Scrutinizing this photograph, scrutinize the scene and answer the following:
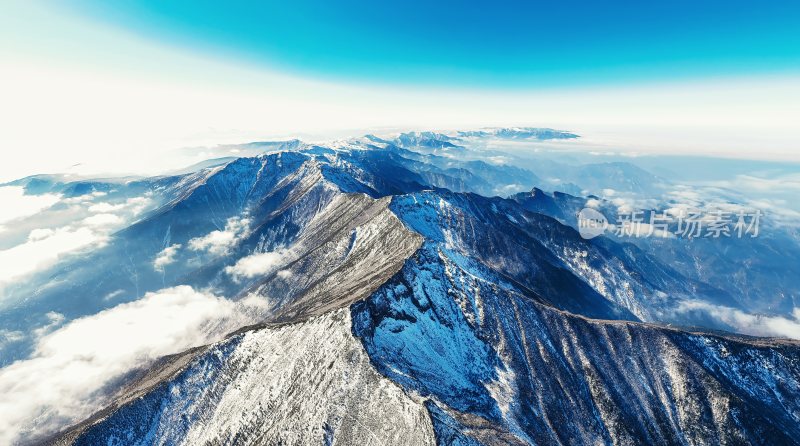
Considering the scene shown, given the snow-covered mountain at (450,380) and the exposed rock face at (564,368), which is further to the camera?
the exposed rock face at (564,368)

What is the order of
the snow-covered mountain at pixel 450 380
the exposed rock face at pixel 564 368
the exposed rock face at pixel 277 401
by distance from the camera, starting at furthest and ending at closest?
1. the exposed rock face at pixel 564 368
2. the snow-covered mountain at pixel 450 380
3. the exposed rock face at pixel 277 401

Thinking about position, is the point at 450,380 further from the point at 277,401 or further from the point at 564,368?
the point at 277,401

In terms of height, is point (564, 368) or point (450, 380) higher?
point (450, 380)

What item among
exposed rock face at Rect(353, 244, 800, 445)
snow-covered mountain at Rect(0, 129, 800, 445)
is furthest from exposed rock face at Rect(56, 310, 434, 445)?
exposed rock face at Rect(353, 244, 800, 445)

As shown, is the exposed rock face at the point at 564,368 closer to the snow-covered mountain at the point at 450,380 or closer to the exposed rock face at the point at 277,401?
the snow-covered mountain at the point at 450,380

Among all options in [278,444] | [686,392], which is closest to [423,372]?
[278,444]

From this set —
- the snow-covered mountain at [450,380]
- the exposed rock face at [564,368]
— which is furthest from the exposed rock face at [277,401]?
the exposed rock face at [564,368]

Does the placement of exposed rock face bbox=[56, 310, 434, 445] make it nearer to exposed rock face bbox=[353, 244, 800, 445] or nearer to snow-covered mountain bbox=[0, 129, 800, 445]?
snow-covered mountain bbox=[0, 129, 800, 445]

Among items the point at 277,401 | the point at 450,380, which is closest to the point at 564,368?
the point at 450,380
